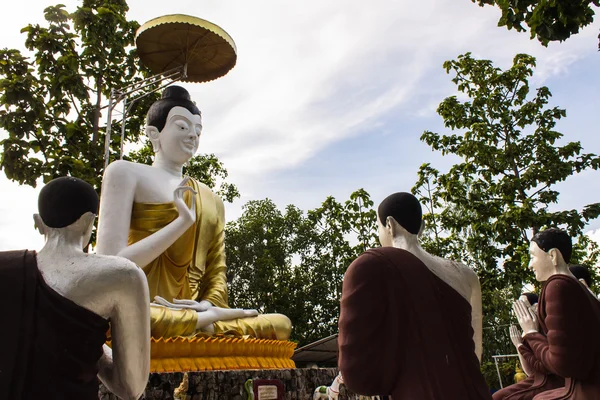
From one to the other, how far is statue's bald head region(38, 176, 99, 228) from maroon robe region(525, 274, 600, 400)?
2.94 meters

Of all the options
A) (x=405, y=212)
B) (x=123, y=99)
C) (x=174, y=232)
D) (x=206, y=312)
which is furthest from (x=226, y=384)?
(x=123, y=99)

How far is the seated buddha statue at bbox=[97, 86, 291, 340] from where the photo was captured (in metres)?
5.26

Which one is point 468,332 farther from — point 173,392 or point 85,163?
point 85,163

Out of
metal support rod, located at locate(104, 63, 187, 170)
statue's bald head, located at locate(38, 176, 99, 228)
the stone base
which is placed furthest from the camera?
metal support rod, located at locate(104, 63, 187, 170)

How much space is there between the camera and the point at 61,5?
34.9ft

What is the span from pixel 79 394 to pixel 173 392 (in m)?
2.09

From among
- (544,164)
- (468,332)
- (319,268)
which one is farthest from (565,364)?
(319,268)

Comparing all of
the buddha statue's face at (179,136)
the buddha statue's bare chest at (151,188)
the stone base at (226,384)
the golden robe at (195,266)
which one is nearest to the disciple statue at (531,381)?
the stone base at (226,384)

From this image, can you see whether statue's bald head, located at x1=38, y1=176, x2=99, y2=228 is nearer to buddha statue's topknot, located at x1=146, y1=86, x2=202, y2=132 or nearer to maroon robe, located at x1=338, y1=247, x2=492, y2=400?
maroon robe, located at x1=338, y1=247, x2=492, y2=400

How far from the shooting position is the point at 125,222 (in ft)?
18.2

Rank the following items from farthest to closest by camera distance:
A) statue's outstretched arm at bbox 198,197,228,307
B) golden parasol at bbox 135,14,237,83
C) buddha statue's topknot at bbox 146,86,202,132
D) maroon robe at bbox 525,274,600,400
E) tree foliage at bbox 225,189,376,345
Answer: tree foliage at bbox 225,189,376,345, golden parasol at bbox 135,14,237,83, buddha statue's topknot at bbox 146,86,202,132, statue's outstretched arm at bbox 198,197,228,307, maroon robe at bbox 525,274,600,400

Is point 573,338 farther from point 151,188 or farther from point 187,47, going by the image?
point 187,47

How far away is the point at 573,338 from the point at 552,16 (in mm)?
2781

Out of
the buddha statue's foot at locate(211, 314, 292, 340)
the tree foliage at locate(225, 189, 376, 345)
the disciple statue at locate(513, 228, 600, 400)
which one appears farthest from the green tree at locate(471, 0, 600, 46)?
the tree foliage at locate(225, 189, 376, 345)
